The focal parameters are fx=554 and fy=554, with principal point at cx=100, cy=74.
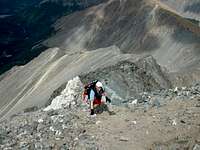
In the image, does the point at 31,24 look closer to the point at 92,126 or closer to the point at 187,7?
the point at 187,7

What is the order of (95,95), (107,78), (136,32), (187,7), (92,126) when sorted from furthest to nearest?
(187,7) → (136,32) → (107,78) → (95,95) → (92,126)

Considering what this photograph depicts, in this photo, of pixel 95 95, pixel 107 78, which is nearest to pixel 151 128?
pixel 95 95

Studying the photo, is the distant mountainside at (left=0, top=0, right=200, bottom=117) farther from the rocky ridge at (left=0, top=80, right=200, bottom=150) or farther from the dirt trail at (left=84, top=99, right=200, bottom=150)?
the dirt trail at (left=84, top=99, right=200, bottom=150)

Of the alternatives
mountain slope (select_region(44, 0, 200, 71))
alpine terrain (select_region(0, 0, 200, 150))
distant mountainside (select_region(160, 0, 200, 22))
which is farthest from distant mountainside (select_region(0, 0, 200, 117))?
distant mountainside (select_region(160, 0, 200, 22))

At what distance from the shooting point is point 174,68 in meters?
79.7

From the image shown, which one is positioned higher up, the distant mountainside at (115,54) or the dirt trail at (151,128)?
the dirt trail at (151,128)

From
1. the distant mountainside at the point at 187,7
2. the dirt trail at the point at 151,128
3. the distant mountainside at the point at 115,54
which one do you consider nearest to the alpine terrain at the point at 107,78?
the dirt trail at the point at 151,128

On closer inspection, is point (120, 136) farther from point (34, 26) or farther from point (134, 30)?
point (34, 26)

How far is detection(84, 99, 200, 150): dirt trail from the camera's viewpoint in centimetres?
1827

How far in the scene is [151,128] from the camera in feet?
64.5

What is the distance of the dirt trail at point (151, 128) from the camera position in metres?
18.3

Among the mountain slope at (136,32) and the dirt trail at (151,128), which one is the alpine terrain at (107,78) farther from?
the mountain slope at (136,32)

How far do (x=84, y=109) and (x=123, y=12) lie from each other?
98.3 meters

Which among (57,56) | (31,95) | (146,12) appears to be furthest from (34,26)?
(31,95)
